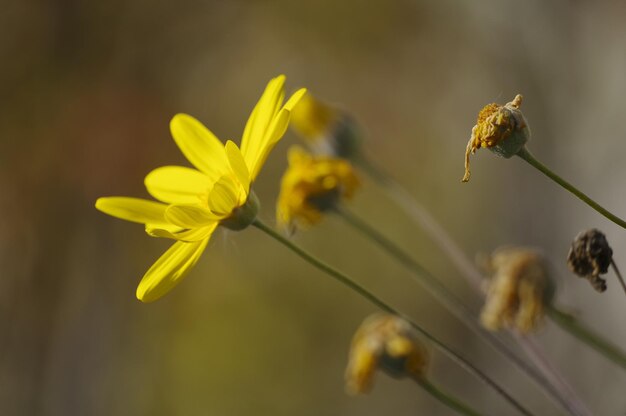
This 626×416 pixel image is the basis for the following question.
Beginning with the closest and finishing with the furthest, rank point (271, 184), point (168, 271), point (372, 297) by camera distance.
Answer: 1. point (372, 297)
2. point (168, 271)
3. point (271, 184)

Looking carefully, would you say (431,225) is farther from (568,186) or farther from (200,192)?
(568,186)

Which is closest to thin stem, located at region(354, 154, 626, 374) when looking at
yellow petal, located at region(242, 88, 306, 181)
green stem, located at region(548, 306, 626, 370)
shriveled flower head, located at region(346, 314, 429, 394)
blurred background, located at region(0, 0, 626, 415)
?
green stem, located at region(548, 306, 626, 370)

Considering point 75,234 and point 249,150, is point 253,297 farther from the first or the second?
point 249,150

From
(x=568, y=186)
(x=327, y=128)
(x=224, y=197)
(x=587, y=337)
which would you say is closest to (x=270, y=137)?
(x=224, y=197)

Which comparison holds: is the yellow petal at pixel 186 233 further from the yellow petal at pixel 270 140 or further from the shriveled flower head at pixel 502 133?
the shriveled flower head at pixel 502 133

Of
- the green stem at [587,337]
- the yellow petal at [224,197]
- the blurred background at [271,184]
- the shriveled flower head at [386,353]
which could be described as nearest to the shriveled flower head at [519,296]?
the green stem at [587,337]
